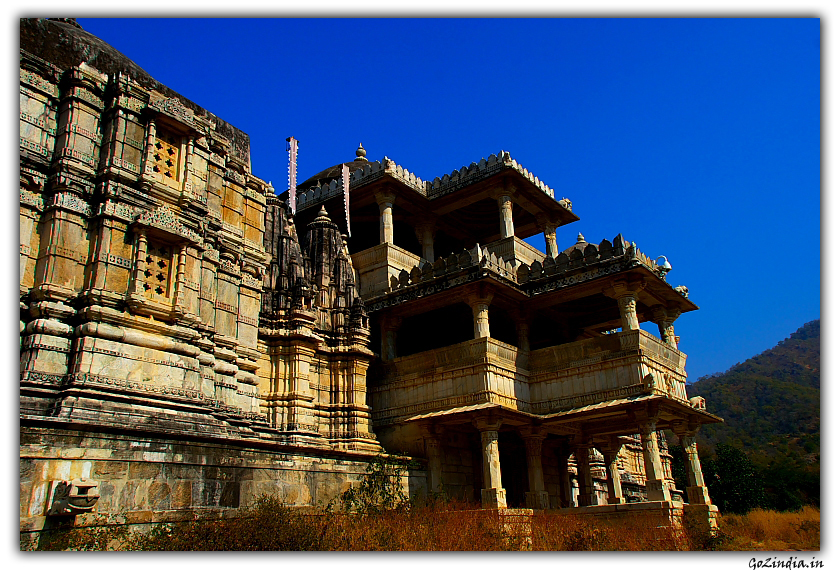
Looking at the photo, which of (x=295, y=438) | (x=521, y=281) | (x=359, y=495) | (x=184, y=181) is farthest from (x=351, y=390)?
(x=184, y=181)

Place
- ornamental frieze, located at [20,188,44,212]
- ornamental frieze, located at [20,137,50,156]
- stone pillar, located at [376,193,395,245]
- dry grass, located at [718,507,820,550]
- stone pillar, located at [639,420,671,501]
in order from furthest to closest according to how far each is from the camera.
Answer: stone pillar, located at [376,193,395,245] < stone pillar, located at [639,420,671,501] < ornamental frieze, located at [20,137,50,156] < ornamental frieze, located at [20,188,44,212] < dry grass, located at [718,507,820,550]

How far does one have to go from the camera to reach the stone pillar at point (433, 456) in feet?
67.1

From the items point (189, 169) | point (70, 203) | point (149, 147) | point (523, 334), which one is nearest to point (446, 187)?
point (523, 334)

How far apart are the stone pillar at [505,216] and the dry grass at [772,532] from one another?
12.1 m

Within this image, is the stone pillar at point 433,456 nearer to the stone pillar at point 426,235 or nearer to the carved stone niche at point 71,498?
the stone pillar at point 426,235

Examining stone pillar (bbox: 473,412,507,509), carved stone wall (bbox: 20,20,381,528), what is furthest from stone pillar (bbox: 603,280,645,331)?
carved stone wall (bbox: 20,20,381,528)

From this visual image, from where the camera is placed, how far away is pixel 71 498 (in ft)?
32.4

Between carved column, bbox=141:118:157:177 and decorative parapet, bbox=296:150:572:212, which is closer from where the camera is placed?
carved column, bbox=141:118:157:177

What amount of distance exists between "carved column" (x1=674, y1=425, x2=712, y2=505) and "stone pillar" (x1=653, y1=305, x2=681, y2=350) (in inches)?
132

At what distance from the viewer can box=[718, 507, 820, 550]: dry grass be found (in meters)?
12.0

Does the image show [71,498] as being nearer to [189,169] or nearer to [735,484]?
[189,169]

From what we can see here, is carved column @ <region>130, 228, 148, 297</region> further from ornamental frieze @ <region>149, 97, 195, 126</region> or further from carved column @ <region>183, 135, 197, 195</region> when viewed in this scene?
ornamental frieze @ <region>149, 97, 195, 126</region>

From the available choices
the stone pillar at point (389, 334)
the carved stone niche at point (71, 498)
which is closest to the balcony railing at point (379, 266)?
the stone pillar at point (389, 334)

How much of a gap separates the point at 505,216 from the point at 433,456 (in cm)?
1000
